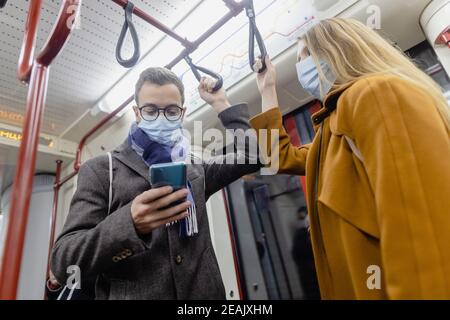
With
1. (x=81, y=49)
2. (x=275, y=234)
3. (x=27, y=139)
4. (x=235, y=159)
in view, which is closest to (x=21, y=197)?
(x=27, y=139)

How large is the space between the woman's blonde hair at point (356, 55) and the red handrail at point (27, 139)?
74 centimetres

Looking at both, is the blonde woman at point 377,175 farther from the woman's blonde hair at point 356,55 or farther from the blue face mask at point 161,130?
the blue face mask at point 161,130

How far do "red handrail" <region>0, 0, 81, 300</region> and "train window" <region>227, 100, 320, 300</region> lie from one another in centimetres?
174

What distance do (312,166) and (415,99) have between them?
13.1 inches

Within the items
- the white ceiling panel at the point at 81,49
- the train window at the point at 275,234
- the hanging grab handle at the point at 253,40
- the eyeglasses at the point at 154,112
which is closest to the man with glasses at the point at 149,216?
the eyeglasses at the point at 154,112

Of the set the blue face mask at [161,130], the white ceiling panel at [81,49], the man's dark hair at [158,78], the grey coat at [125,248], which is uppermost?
the white ceiling panel at [81,49]

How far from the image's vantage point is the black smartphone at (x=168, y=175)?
68 cm

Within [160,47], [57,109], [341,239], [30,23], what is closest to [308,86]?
[341,239]

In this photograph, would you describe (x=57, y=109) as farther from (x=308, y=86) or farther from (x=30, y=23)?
(x=308, y=86)

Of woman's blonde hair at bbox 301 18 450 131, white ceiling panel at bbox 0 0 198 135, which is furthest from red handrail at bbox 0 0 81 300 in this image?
white ceiling panel at bbox 0 0 198 135

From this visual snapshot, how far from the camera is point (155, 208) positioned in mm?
675

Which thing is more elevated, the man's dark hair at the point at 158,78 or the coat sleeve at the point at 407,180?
the man's dark hair at the point at 158,78

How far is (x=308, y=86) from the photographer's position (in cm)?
103
